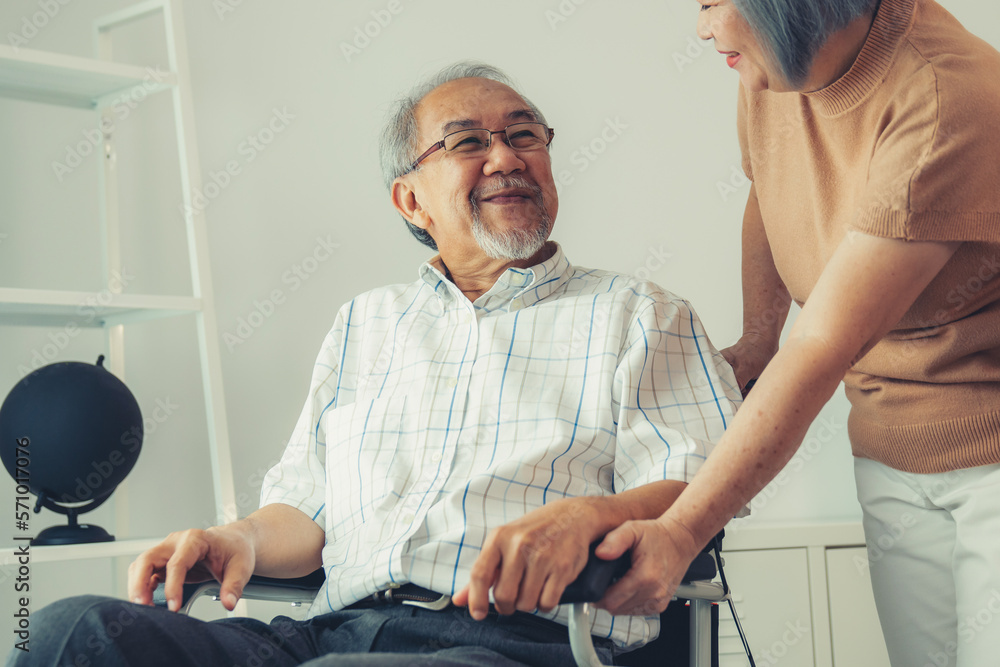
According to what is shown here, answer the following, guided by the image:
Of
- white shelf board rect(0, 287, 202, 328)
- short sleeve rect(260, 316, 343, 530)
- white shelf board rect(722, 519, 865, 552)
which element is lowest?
white shelf board rect(722, 519, 865, 552)

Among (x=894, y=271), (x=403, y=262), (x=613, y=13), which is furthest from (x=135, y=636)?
(x=613, y=13)

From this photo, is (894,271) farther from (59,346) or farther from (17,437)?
(59,346)

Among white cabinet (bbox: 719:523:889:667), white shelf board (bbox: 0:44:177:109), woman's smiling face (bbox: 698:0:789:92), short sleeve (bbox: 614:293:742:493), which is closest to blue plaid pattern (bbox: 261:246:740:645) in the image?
short sleeve (bbox: 614:293:742:493)

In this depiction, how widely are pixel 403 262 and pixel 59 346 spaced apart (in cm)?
88

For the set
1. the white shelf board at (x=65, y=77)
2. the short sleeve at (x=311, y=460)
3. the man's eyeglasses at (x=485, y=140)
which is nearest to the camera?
the short sleeve at (x=311, y=460)

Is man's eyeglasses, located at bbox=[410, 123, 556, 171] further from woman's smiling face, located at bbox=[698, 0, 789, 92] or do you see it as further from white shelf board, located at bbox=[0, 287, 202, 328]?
white shelf board, located at bbox=[0, 287, 202, 328]

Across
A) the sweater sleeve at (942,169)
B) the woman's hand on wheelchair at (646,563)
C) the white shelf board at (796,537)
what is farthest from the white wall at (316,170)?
the woman's hand on wheelchair at (646,563)

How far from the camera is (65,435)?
1734 mm

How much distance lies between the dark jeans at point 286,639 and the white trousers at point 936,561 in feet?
1.56

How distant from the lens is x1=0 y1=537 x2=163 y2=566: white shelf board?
5.44ft

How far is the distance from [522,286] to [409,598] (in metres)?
0.56

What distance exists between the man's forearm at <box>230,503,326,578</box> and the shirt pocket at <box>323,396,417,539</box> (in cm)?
4

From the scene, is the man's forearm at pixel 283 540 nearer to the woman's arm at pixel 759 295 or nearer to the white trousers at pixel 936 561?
the woman's arm at pixel 759 295

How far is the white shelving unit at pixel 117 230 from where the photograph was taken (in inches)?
73.0
